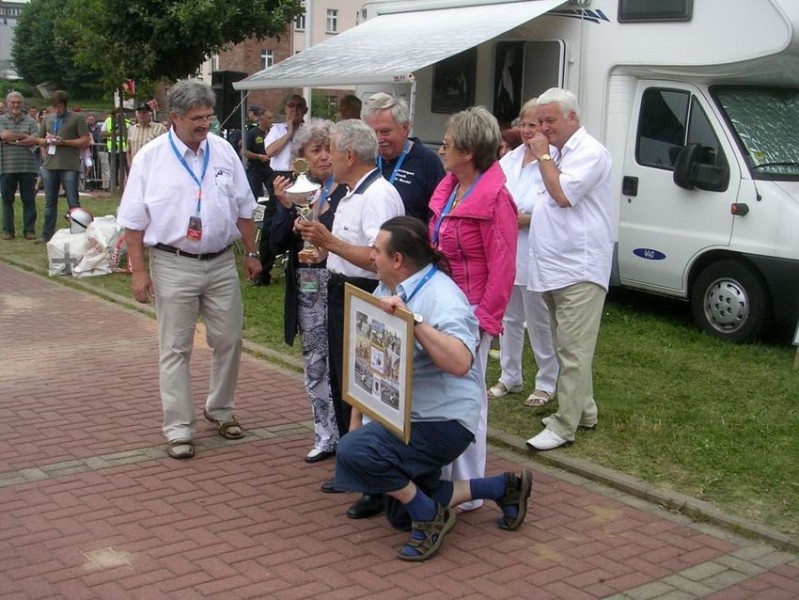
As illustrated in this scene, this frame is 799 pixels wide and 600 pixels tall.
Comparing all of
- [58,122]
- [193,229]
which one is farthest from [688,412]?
[58,122]

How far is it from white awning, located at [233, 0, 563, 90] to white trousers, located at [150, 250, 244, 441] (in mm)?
3947

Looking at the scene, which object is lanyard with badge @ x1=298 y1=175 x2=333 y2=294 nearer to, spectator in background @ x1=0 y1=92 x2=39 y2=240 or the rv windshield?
the rv windshield

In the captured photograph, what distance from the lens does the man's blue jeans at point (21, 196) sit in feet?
48.0

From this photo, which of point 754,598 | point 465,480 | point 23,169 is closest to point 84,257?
point 23,169

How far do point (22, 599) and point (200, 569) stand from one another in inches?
28.1

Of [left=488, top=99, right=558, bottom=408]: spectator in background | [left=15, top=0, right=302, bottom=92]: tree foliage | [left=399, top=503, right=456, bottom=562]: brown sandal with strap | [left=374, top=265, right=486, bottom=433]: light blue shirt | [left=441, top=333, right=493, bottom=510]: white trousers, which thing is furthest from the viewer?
[left=15, top=0, right=302, bottom=92]: tree foliage

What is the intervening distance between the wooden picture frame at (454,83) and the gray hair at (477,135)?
18.4 feet

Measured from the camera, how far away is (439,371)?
4.52m

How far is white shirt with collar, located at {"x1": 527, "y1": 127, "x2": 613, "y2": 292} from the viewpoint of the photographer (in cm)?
577

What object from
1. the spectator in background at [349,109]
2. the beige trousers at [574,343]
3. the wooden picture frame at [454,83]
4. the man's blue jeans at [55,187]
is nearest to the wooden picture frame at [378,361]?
the beige trousers at [574,343]

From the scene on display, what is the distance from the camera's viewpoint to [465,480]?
4.94m

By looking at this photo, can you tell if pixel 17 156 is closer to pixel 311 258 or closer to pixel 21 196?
pixel 21 196

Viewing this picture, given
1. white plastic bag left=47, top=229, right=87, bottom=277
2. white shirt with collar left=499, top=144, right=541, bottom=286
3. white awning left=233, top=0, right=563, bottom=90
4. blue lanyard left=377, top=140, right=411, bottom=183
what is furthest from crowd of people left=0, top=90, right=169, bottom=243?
blue lanyard left=377, top=140, right=411, bottom=183

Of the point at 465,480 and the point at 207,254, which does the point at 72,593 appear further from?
the point at 207,254
